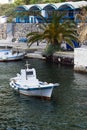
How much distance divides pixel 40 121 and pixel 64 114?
10.6ft

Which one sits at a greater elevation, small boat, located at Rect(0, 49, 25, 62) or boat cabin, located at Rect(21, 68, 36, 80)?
boat cabin, located at Rect(21, 68, 36, 80)

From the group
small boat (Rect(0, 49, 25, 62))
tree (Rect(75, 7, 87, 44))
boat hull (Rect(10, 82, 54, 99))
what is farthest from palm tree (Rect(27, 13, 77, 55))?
boat hull (Rect(10, 82, 54, 99))

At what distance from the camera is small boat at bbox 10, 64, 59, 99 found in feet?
177

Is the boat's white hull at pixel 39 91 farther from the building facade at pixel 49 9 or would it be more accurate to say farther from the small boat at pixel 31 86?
the building facade at pixel 49 9

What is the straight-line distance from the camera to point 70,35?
86812 mm

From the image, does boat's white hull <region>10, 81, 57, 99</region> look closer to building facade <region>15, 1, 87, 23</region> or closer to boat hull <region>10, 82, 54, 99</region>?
boat hull <region>10, 82, 54, 99</region>

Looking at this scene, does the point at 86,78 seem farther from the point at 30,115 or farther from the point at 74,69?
the point at 30,115

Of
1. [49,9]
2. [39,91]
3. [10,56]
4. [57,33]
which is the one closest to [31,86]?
[39,91]

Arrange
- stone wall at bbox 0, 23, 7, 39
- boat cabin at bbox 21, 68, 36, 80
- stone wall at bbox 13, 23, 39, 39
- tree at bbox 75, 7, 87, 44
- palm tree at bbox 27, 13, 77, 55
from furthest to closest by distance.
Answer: stone wall at bbox 0, 23, 7, 39 → stone wall at bbox 13, 23, 39, 39 → palm tree at bbox 27, 13, 77, 55 → tree at bbox 75, 7, 87, 44 → boat cabin at bbox 21, 68, 36, 80

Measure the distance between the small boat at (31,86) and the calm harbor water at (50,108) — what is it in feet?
2.43

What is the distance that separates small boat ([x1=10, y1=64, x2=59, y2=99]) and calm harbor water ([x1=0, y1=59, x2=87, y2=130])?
2.43 feet

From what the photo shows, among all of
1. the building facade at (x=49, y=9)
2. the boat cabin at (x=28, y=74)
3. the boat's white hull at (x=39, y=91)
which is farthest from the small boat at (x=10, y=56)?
the boat's white hull at (x=39, y=91)

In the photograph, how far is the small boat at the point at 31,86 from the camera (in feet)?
177

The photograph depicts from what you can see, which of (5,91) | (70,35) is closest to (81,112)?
(5,91)
